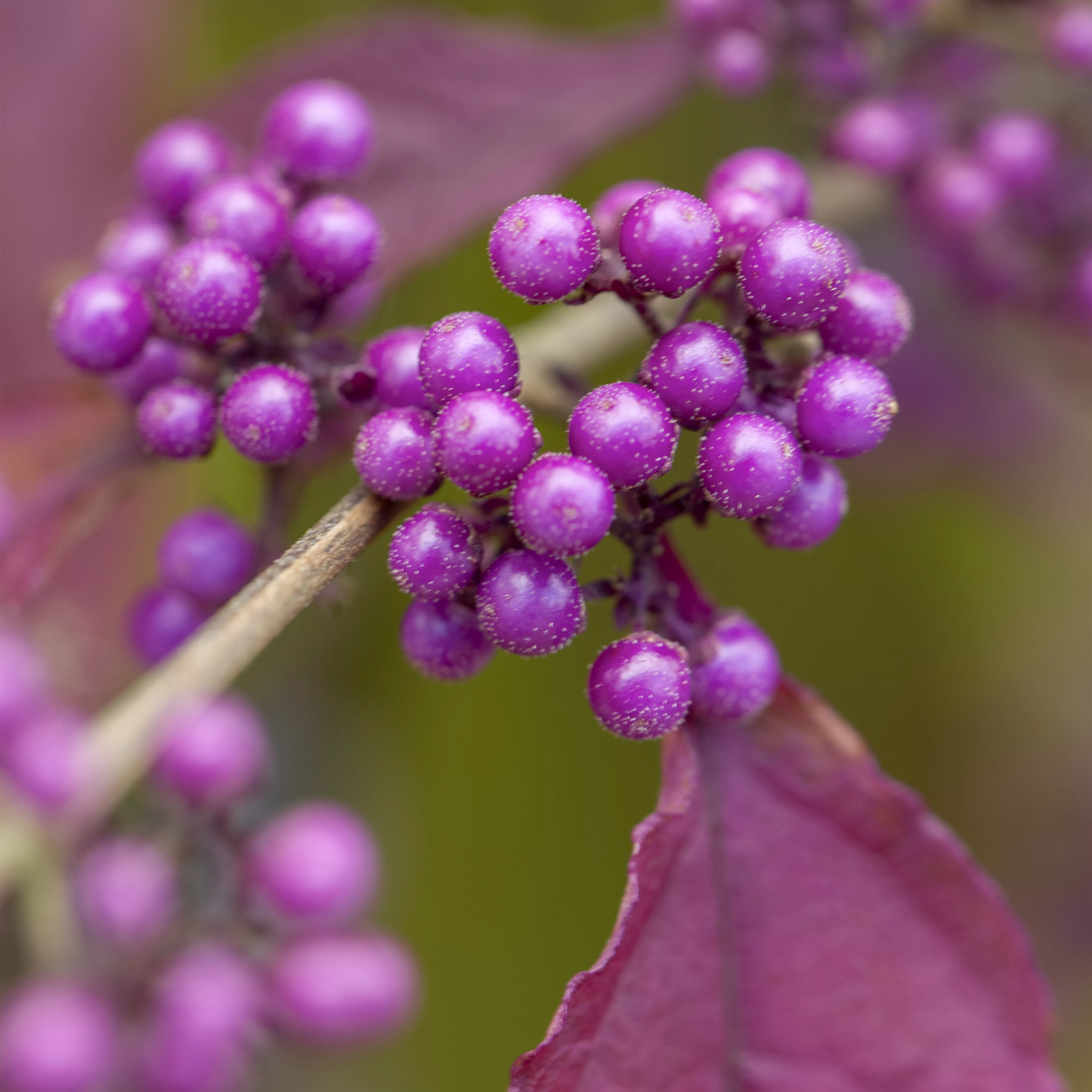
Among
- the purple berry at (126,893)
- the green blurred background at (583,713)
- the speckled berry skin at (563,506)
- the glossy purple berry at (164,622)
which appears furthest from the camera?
the green blurred background at (583,713)

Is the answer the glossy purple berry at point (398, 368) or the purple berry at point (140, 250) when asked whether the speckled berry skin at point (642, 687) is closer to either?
the glossy purple berry at point (398, 368)

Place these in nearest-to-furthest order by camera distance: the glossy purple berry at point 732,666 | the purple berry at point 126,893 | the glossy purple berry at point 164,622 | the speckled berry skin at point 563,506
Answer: the speckled berry skin at point 563,506 → the glossy purple berry at point 732,666 → the glossy purple berry at point 164,622 → the purple berry at point 126,893

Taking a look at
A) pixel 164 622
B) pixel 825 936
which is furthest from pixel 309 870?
pixel 825 936

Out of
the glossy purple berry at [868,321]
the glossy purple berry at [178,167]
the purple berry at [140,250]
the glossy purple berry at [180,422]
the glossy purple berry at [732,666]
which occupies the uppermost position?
the glossy purple berry at [178,167]

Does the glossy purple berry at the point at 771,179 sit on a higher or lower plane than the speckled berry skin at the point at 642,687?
higher

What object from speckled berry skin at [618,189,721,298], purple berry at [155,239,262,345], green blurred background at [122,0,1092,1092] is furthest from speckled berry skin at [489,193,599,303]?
green blurred background at [122,0,1092,1092]

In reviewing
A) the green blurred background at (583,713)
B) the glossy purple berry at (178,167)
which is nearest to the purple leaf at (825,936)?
the glossy purple berry at (178,167)

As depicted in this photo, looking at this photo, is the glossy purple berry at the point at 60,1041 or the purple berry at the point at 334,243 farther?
the glossy purple berry at the point at 60,1041
